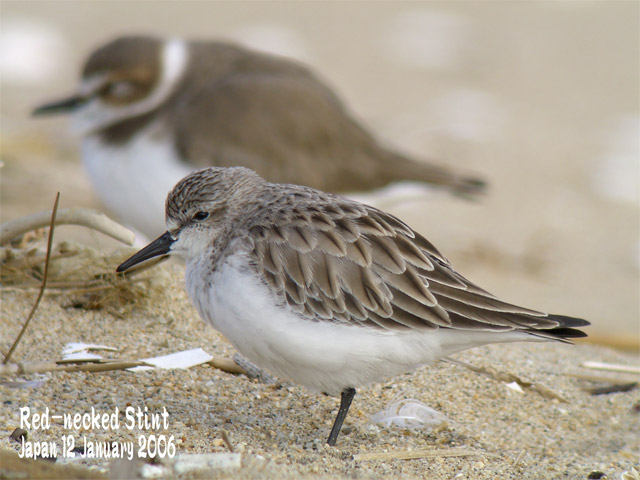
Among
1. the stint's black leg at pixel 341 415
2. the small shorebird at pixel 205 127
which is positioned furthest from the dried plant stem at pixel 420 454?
the small shorebird at pixel 205 127

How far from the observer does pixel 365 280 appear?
2.93 meters

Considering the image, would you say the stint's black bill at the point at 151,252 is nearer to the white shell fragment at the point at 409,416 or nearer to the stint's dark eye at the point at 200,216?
the stint's dark eye at the point at 200,216

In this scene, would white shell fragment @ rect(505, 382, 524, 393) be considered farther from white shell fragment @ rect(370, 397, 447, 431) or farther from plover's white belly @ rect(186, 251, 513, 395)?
plover's white belly @ rect(186, 251, 513, 395)

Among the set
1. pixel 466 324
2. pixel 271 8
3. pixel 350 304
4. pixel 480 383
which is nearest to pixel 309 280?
pixel 350 304

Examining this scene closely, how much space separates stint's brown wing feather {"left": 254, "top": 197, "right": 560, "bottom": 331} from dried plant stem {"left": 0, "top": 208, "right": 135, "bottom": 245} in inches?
26.3

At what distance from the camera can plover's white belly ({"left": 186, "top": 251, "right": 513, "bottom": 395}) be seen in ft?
9.23

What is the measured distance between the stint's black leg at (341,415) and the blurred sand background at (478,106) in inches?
95.6

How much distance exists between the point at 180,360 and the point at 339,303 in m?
0.82

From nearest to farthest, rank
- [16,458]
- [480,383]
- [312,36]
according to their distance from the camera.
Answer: [16,458] < [480,383] < [312,36]

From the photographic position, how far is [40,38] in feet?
32.9

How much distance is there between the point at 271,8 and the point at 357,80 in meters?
2.02

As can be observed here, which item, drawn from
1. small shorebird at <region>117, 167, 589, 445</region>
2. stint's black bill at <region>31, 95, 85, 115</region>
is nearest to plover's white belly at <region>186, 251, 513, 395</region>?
small shorebird at <region>117, 167, 589, 445</region>

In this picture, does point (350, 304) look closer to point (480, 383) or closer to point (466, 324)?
point (466, 324)

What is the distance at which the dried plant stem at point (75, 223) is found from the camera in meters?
3.28
